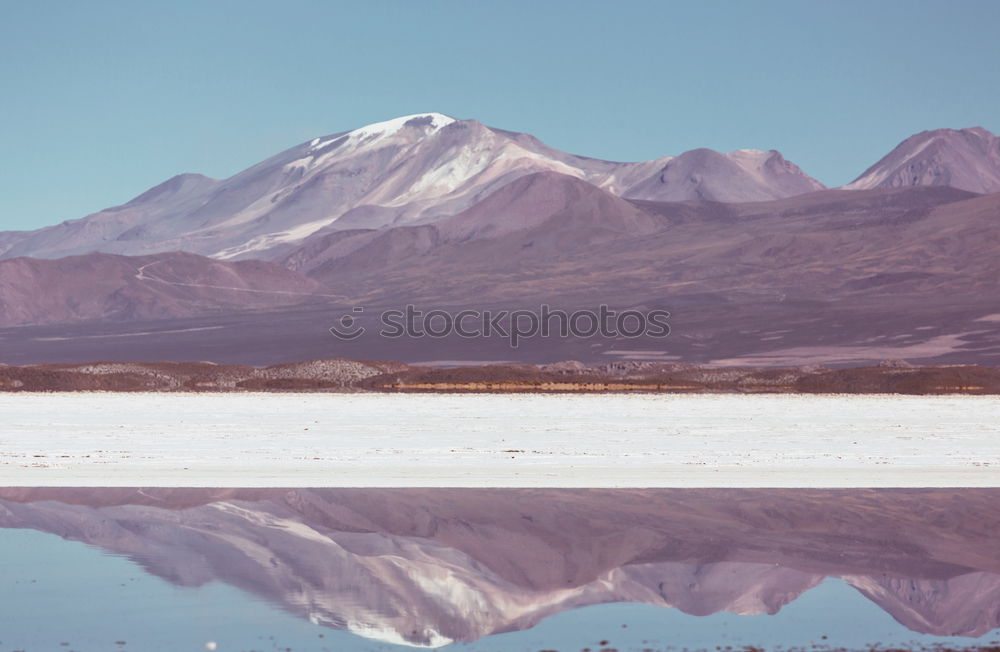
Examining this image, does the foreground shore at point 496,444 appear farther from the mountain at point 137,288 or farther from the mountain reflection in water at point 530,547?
the mountain at point 137,288

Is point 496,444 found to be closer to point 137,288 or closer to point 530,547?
point 530,547

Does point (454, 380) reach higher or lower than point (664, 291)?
lower

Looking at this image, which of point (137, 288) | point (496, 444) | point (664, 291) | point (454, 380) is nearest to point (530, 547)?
point (496, 444)

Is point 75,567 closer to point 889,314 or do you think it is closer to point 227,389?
point 227,389

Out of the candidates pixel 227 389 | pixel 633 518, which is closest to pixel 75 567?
pixel 633 518

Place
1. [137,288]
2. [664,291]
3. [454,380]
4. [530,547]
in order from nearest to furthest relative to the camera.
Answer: [530,547] < [454,380] < [664,291] < [137,288]

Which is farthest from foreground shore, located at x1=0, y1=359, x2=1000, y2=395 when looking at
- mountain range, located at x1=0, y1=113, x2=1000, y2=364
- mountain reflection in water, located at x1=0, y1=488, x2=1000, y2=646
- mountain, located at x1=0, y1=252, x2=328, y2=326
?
mountain, located at x1=0, y1=252, x2=328, y2=326

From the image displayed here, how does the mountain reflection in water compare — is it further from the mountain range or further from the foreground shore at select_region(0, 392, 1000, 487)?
→ the mountain range
